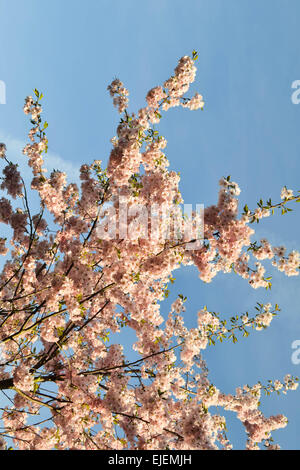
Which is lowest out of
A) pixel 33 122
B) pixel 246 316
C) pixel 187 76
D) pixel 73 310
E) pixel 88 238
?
pixel 73 310

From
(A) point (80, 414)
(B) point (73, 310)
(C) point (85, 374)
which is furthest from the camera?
(C) point (85, 374)

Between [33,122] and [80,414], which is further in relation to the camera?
[33,122]

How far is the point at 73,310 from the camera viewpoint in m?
6.46

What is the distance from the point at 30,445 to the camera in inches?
289

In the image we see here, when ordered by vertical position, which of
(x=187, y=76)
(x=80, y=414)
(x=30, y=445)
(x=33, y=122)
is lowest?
(x=30, y=445)

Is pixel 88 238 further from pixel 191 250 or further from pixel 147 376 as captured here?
pixel 147 376

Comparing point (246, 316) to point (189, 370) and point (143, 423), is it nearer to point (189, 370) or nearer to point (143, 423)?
point (189, 370)

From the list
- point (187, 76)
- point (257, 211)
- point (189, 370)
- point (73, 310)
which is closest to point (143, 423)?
point (189, 370)

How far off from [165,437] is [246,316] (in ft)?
10.9

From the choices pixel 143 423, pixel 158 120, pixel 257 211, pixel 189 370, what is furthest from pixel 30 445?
pixel 158 120

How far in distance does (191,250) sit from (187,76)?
383cm

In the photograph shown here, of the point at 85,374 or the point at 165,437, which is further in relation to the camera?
the point at 85,374

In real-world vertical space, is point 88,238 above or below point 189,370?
above

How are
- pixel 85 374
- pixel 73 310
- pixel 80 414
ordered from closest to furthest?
pixel 73 310 < pixel 80 414 < pixel 85 374
